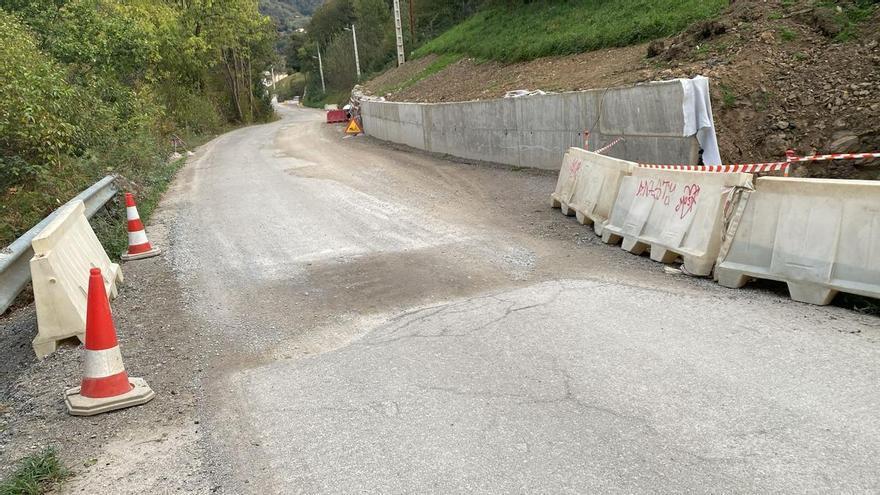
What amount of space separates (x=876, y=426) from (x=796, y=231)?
263 cm

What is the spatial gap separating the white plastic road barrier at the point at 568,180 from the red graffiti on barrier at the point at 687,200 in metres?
2.72

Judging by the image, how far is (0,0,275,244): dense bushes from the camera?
10.8 metres

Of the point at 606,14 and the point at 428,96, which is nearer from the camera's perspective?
the point at 606,14

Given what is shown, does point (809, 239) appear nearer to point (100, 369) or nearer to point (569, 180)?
point (569, 180)

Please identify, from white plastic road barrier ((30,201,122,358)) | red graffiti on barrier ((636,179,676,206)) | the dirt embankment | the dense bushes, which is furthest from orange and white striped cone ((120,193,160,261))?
the dirt embankment

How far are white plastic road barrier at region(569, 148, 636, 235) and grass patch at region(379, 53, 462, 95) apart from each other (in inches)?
882

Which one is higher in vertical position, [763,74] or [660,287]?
[763,74]

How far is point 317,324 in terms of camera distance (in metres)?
6.00

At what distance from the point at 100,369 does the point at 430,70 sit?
95.1 ft

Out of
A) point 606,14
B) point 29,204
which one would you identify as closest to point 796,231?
point 29,204

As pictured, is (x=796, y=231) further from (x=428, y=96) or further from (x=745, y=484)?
(x=428, y=96)

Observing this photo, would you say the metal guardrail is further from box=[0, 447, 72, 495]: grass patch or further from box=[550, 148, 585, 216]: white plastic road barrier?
box=[550, 148, 585, 216]: white plastic road barrier

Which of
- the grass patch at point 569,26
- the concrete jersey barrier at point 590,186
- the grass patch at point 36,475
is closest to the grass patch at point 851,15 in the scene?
the grass patch at point 569,26

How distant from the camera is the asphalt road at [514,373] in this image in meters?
3.40
